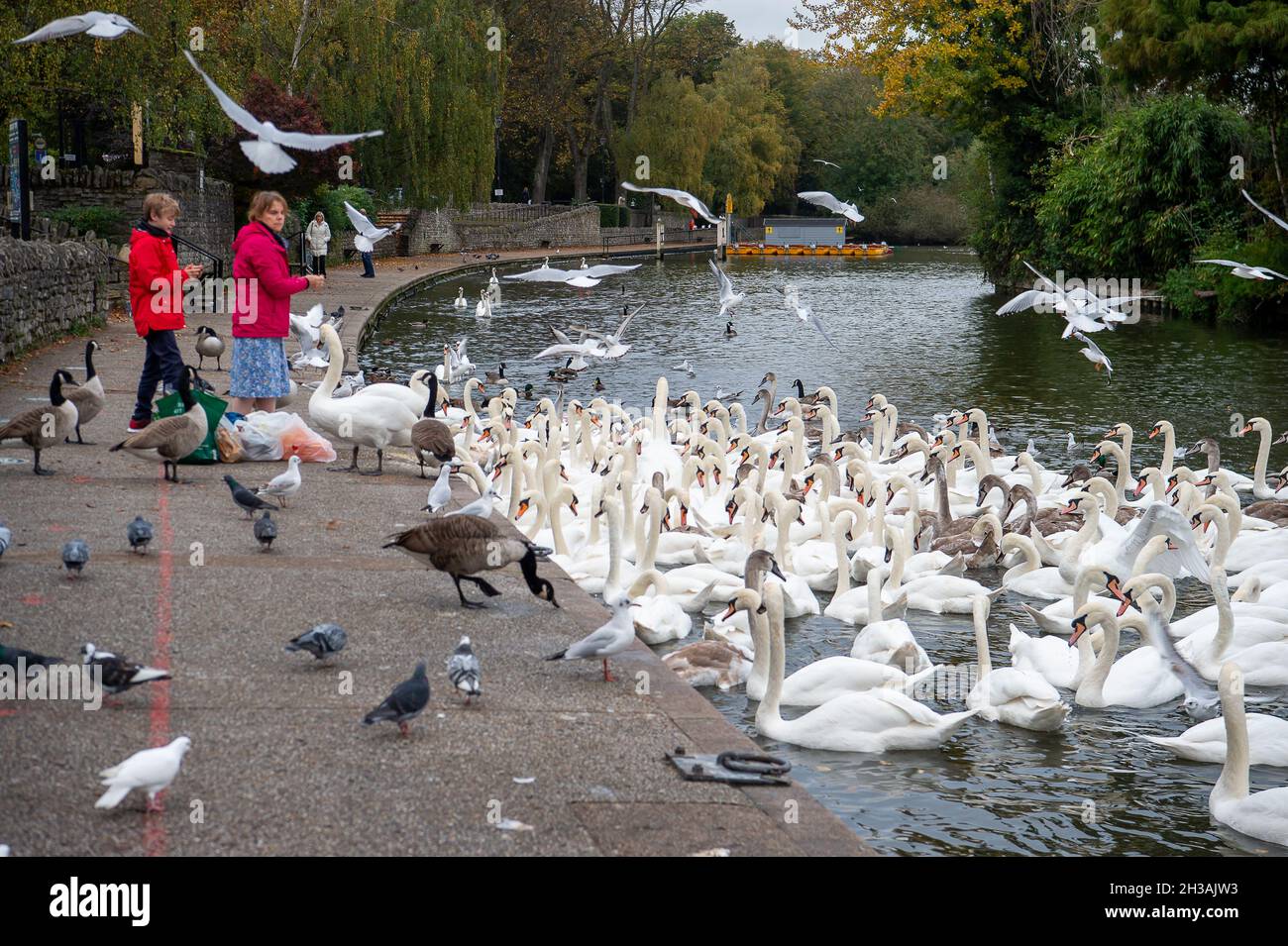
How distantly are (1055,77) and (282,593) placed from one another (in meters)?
36.6

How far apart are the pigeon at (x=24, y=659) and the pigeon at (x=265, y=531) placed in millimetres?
2452

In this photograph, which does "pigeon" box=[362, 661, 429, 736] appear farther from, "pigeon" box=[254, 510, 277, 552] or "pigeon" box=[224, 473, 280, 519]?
"pigeon" box=[224, 473, 280, 519]

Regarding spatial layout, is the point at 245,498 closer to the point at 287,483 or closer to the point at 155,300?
the point at 287,483

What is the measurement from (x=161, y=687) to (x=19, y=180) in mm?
15809

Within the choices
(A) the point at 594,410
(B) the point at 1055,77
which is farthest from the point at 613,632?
(B) the point at 1055,77

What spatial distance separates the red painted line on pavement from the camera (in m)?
4.38

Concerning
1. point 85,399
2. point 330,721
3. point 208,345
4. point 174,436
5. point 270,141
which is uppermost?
point 270,141

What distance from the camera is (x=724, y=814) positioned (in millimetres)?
4926

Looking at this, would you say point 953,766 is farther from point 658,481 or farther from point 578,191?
point 578,191

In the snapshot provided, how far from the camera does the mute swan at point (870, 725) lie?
7.37m

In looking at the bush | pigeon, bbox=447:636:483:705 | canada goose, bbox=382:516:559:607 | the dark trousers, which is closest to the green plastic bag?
the dark trousers

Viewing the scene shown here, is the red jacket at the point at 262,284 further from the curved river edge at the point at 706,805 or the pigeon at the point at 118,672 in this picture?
the pigeon at the point at 118,672

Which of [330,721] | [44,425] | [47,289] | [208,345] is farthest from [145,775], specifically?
[47,289]

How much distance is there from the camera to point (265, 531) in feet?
26.0
